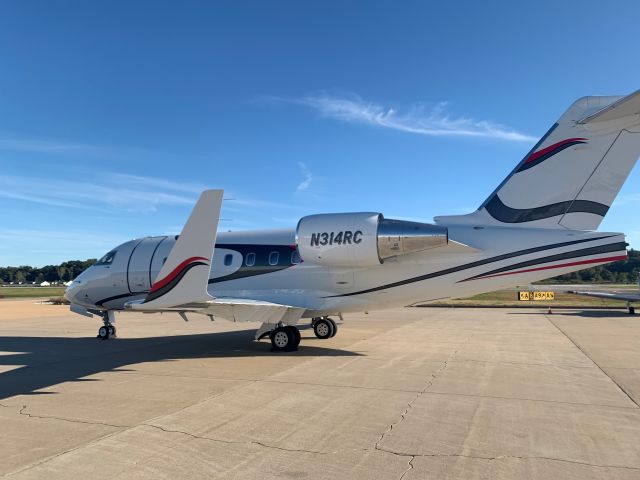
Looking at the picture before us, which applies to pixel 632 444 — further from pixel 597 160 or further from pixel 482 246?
pixel 597 160

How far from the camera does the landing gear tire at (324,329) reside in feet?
48.3

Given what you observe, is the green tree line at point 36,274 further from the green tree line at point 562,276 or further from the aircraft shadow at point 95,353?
the aircraft shadow at point 95,353

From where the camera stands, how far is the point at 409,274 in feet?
37.4

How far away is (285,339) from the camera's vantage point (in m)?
12.2

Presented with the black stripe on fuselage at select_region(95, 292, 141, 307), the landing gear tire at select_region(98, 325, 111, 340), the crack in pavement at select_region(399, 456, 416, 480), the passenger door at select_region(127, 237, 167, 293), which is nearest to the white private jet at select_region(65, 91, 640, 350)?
the passenger door at select_region(127, 237, 167, 293)

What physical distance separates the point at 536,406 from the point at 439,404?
1.43 metres

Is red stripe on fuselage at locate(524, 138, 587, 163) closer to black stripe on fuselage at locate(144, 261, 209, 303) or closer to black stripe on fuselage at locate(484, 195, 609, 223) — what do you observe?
black stripe on fuselage at locate(484, 195, 609, 223)

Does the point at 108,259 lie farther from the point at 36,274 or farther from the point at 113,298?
the point at 36,274

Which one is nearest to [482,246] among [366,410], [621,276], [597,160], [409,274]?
[409,274]

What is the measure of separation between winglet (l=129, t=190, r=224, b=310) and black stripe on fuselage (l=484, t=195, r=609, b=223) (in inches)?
259

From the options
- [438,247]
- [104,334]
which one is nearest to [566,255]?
[438,247]

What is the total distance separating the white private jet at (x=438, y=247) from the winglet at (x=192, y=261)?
0.02m

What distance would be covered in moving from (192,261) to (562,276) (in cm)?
6626

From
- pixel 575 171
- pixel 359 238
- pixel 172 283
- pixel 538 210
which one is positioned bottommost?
pixel 172 283
